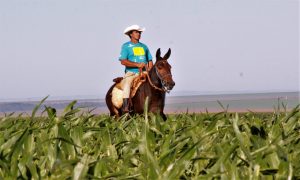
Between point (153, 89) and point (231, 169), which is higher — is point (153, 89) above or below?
below

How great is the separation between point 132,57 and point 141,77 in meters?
0.46

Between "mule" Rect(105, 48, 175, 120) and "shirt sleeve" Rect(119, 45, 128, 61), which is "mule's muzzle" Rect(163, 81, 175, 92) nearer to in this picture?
"mule" Rect(105, 48, 175, 120)

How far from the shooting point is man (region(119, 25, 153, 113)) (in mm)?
12477

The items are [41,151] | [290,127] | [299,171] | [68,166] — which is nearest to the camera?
[68,166]

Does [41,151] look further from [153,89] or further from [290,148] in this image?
[153,89]

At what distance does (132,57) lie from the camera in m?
12.5

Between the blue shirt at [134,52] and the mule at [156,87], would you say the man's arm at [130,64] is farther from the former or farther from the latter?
the mule at [156,87]

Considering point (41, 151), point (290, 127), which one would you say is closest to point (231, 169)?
point (41, 151)

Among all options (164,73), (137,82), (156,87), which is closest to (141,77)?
(137,82)

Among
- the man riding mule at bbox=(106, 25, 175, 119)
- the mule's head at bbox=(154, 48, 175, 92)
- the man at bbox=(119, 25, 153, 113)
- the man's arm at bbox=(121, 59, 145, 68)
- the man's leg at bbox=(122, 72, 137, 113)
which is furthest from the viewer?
the man's leg at bbox=(122, 72, 137, 113)

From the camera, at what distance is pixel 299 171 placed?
1.66 meters

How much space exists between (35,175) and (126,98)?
11.3m

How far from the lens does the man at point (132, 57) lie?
1248 cm

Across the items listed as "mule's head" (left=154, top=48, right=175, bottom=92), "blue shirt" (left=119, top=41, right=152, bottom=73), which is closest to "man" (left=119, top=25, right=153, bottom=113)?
"blue shirt" (left=119, top=41, right=152, bottom=73)
